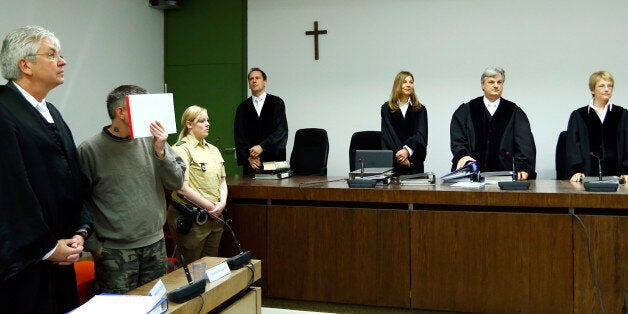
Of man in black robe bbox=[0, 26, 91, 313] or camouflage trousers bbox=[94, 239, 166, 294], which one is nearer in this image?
man in black robe bbox=[0, 26, 91, 313]

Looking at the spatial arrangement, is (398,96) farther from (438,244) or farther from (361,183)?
(438,244)

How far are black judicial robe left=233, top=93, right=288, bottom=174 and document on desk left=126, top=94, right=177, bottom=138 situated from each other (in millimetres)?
2347

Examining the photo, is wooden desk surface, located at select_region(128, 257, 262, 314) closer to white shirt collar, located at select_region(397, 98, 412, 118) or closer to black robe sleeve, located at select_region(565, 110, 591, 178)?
white shirt collar, located at select_region(397, 98, 412, 118)

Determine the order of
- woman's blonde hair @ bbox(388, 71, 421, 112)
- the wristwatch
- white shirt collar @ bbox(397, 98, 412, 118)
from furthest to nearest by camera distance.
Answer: white shirt collar @ bbox(397, 98, 412, 118)
woman's blonde hair @ bbox(388, 71, 421, 112)
the wristwatch

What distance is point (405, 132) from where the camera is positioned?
410cm

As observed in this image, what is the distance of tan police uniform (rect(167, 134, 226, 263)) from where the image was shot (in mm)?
2883

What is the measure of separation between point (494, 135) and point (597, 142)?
704 millimetres

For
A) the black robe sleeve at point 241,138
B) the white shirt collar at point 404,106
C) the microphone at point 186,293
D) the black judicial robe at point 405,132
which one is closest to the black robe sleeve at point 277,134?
the black robe sleeve at point 241,138

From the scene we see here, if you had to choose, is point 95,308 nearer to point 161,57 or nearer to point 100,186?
point 100,186

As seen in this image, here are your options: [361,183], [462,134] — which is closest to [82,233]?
[361,183]

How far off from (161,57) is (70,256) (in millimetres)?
4748

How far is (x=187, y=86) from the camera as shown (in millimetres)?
6102

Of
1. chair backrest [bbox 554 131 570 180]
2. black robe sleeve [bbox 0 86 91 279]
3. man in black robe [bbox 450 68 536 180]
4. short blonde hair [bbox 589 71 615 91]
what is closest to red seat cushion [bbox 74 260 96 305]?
black robe sleeve [bbox 0 86 91 279]

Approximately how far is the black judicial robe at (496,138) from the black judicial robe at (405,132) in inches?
11.1
